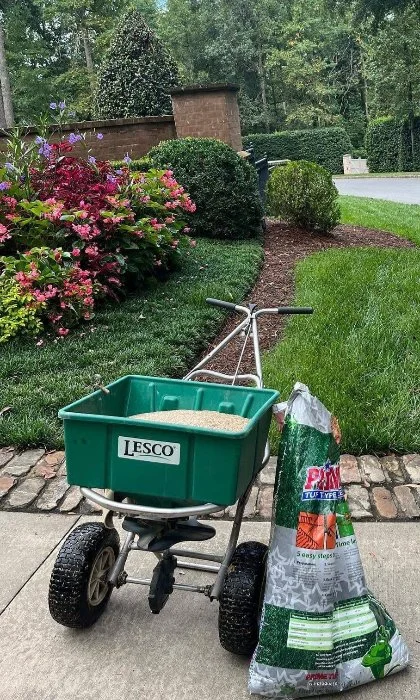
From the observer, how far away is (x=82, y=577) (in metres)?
2.13

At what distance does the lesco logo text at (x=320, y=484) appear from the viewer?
6.37ft

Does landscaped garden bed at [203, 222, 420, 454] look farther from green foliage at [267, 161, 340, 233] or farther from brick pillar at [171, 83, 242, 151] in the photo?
brick pillar at [171, 83, 242, 151]

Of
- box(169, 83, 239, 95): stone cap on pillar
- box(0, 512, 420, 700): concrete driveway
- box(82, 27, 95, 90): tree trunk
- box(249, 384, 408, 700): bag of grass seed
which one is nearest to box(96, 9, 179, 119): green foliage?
box(169, 83, 239, 95): stone cap on pillar

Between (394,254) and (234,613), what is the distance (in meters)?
6.76

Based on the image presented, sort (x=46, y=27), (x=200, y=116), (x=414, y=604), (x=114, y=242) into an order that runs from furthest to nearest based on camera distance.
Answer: (x=46, y=27), (x=200, y=116), (x=114, y=242), (x=414, y=604)

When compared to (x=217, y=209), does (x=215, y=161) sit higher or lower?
higher

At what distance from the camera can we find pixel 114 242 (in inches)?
240

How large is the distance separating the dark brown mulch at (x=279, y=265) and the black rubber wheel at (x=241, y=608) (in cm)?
268

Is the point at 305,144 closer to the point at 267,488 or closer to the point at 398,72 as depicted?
the point at 398,72

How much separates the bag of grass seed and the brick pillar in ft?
30.6

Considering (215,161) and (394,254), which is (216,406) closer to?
(394,254)

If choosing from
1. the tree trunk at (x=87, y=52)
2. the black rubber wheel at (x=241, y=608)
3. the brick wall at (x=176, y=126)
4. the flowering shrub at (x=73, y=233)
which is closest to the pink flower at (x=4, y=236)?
the flowering shrub at (x=73, y=233)

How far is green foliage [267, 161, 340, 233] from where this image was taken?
9359mm

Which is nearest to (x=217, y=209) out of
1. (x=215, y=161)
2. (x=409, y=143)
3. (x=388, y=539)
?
(x=215, y=161)
